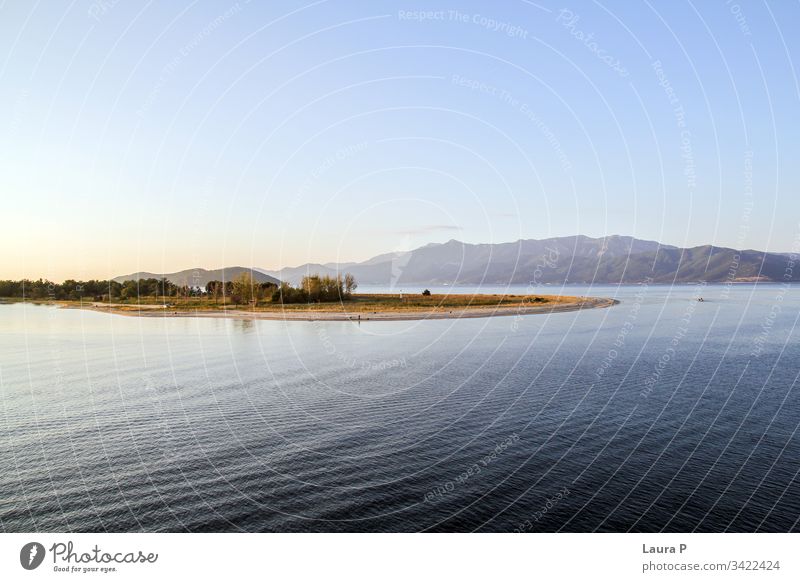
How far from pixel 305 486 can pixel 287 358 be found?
3703 cm

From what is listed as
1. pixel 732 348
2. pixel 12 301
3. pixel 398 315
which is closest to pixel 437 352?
pixel 732 348

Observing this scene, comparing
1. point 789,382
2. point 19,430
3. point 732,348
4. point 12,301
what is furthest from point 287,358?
point 12,301

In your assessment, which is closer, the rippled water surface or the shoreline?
the rippled water surface

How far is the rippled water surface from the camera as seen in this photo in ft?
63.2

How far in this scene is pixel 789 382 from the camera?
41062 mm

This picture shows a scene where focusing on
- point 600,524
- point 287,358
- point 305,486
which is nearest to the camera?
point 600,524

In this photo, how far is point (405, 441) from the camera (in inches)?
1080

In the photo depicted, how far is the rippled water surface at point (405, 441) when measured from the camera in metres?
19.2

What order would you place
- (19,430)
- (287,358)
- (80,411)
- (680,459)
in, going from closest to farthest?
(680,459) → (19,430) → (80,411) → (287,358)

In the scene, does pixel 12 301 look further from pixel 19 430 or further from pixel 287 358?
pixel 19 430

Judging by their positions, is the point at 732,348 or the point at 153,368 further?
the point at 732,348

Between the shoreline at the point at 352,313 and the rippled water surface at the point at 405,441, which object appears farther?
the shoreline at the point at 352,313

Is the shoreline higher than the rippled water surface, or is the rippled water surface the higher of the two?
the shoreline

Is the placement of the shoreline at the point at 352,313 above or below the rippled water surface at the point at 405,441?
above
